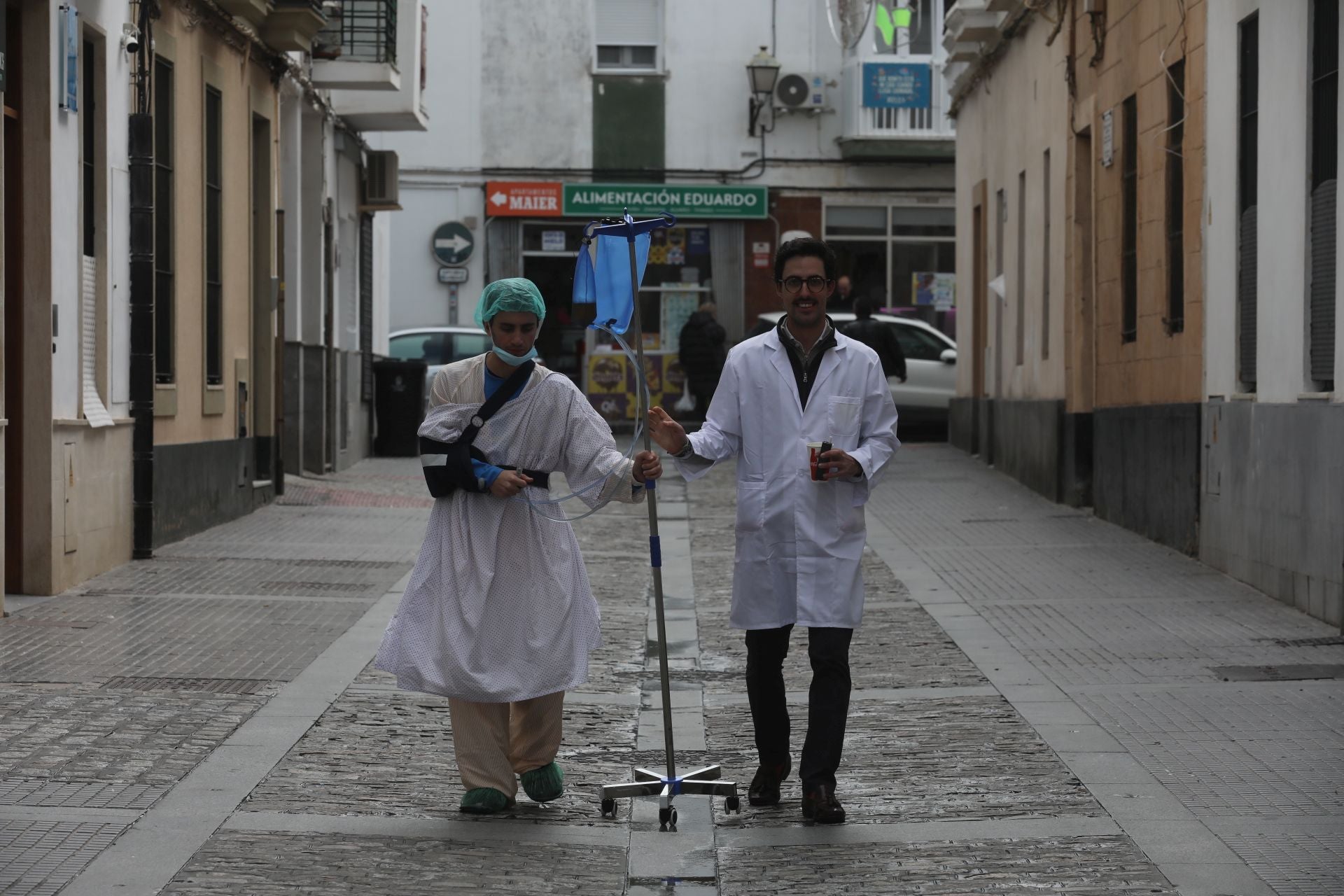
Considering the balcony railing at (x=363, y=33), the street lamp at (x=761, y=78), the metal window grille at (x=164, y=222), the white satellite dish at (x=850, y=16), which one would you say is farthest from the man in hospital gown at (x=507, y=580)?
the street lamp at (x=761, y=78)

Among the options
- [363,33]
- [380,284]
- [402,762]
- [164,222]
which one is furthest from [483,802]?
[380,284]

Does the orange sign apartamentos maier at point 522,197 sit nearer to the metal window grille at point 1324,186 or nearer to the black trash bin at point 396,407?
the black trash bin at point 396,407

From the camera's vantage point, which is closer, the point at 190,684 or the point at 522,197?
the point at 190,684

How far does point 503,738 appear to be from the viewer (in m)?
6.50

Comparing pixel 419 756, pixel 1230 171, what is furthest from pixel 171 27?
pixel 419 756

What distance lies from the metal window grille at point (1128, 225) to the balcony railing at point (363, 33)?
8.41 m

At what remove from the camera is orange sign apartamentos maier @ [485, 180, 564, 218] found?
109 ft

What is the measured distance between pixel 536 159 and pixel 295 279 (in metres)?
13.7

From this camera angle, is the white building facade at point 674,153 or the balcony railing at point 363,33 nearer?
the balcony railing at point 363,33

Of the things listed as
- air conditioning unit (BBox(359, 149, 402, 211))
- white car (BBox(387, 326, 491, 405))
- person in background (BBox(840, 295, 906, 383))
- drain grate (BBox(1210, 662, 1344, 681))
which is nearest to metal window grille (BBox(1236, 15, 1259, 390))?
drain grate (BBox(1210, 662, 1344, 681))

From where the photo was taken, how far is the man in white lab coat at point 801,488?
6395 mm

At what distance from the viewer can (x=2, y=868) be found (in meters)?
5.52

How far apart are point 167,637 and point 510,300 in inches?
175

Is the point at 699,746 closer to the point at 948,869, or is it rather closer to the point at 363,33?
the point at 948,869
